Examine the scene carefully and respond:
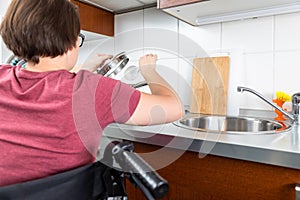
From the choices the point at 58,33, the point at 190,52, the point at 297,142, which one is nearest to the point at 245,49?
the point at 190,52

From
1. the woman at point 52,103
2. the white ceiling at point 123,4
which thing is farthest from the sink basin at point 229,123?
the white ceiling at point 123,4

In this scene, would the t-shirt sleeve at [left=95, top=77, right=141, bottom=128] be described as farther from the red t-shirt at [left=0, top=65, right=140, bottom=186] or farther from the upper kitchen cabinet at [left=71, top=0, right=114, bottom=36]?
the upper kitchen cabinet at [left=71, top=0, right=114, bottom=36]

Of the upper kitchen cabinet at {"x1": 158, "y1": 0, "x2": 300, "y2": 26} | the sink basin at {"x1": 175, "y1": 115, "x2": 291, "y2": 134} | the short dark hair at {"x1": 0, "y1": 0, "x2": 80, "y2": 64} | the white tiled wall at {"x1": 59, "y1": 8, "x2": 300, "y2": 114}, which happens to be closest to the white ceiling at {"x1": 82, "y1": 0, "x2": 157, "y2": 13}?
the white tiled wall at {"x1": 59, "y1": 8, "x2": 300, "y2": 114}

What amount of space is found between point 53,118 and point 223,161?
519 mm

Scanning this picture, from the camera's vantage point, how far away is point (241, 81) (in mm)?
1206

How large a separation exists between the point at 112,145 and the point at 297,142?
59cm

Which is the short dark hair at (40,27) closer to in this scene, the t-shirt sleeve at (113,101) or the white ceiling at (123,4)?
the t-shirt sleeve at (113,101)

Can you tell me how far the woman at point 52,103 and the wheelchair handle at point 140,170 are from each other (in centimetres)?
11

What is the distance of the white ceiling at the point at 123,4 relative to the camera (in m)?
1.42

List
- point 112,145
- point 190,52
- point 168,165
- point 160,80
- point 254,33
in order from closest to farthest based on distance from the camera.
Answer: point 112,145
point 160,80
point 168,165
point 254,33
point 190,52

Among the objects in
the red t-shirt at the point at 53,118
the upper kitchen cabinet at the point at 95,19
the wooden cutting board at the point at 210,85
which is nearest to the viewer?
the red t-shirt at the point at 53,118

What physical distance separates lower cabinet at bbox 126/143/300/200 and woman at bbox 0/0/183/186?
0.18 m

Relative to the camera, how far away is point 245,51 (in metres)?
1.20

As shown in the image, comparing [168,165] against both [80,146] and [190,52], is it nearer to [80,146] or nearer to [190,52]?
[80,146]
